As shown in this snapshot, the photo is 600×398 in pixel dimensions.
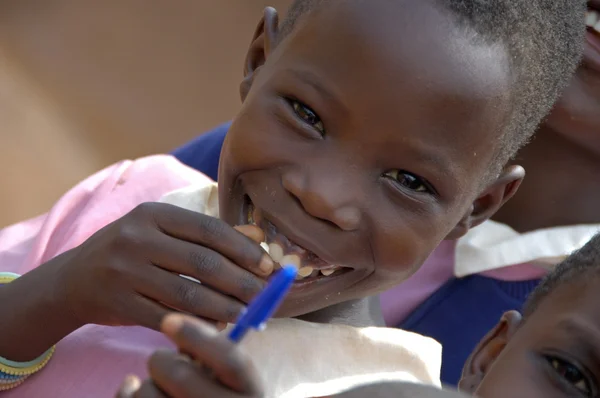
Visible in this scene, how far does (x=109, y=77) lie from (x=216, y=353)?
3027 millimetres

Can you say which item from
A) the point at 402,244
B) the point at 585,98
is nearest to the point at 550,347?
the point at 402,244

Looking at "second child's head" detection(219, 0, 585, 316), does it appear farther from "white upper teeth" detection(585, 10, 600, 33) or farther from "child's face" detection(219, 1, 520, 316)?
"white upper teeth" detection(585, 10, 600, 33)

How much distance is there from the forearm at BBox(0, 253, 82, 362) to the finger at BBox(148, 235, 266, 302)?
8.8 inches

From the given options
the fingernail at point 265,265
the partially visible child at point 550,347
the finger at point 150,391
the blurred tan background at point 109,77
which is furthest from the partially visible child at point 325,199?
the blurred tan background at point 109,77

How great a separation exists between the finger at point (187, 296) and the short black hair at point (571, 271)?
1.59 ft

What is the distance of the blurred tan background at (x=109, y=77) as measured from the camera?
306 centimetres

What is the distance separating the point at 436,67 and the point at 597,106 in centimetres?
64

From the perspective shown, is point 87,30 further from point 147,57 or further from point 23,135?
point 23,135

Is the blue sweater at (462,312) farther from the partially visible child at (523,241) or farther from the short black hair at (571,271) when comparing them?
the short black hair at (571,271)

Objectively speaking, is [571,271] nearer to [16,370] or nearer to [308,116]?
[308,116]

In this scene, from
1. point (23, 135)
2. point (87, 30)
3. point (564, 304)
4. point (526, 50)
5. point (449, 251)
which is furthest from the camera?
point (87, 30)

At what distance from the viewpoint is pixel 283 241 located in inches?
45.4

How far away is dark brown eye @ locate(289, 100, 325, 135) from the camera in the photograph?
1160 mm

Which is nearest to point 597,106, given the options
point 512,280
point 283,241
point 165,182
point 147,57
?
point 512,280
